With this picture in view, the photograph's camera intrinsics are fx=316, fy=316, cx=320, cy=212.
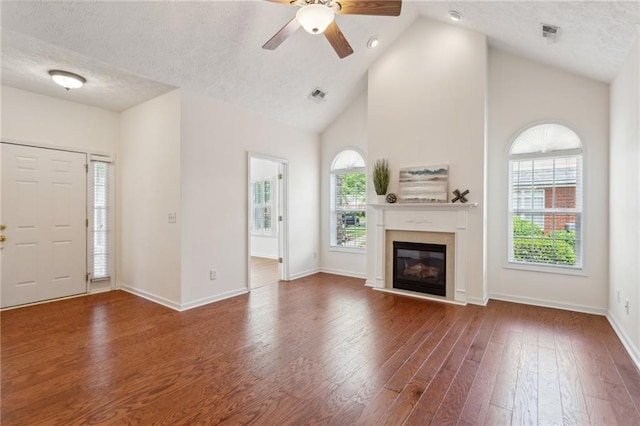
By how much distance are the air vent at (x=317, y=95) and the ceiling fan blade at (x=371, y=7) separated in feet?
7.89

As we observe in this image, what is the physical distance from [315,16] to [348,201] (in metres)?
3.95

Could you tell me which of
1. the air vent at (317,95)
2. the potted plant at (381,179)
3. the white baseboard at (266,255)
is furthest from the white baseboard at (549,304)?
the white baseboard at (266,255)

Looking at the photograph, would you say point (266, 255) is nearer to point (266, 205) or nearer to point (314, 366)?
point (266, 205)

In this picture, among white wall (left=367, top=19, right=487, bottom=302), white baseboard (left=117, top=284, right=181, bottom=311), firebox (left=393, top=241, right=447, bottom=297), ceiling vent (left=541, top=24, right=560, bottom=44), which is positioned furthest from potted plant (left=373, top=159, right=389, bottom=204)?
white baseboard (left=117, top=284, right=181, bottom=311)

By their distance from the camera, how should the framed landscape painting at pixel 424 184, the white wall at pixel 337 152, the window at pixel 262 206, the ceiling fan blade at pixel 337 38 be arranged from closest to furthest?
1. the ceiling fan blade at pixel 337 38
2. the framed landscape painting at pixel 424 184
3. the white wall at pixel 337 152
4. the window at pixel 262 206

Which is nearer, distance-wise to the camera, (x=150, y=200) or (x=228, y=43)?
(x=228, y=43)

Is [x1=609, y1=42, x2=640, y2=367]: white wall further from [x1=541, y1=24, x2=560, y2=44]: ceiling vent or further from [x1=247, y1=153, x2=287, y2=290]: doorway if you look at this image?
[x1=247, y1=153, x2=287, y2=290]: doorway

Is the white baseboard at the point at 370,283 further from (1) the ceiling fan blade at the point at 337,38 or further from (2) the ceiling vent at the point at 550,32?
(2) the ceiling vent at the point at 550,32

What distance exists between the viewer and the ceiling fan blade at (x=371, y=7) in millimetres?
2545

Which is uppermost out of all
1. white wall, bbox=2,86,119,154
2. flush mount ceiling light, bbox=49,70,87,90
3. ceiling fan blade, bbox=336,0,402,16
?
ceiling fan blade, bbox=336,0,402,16

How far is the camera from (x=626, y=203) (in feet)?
9.95

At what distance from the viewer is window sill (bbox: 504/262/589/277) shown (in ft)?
13.2

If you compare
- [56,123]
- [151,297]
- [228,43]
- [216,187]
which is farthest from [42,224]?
[228,43]

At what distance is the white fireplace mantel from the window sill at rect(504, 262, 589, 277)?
2.38 feet
